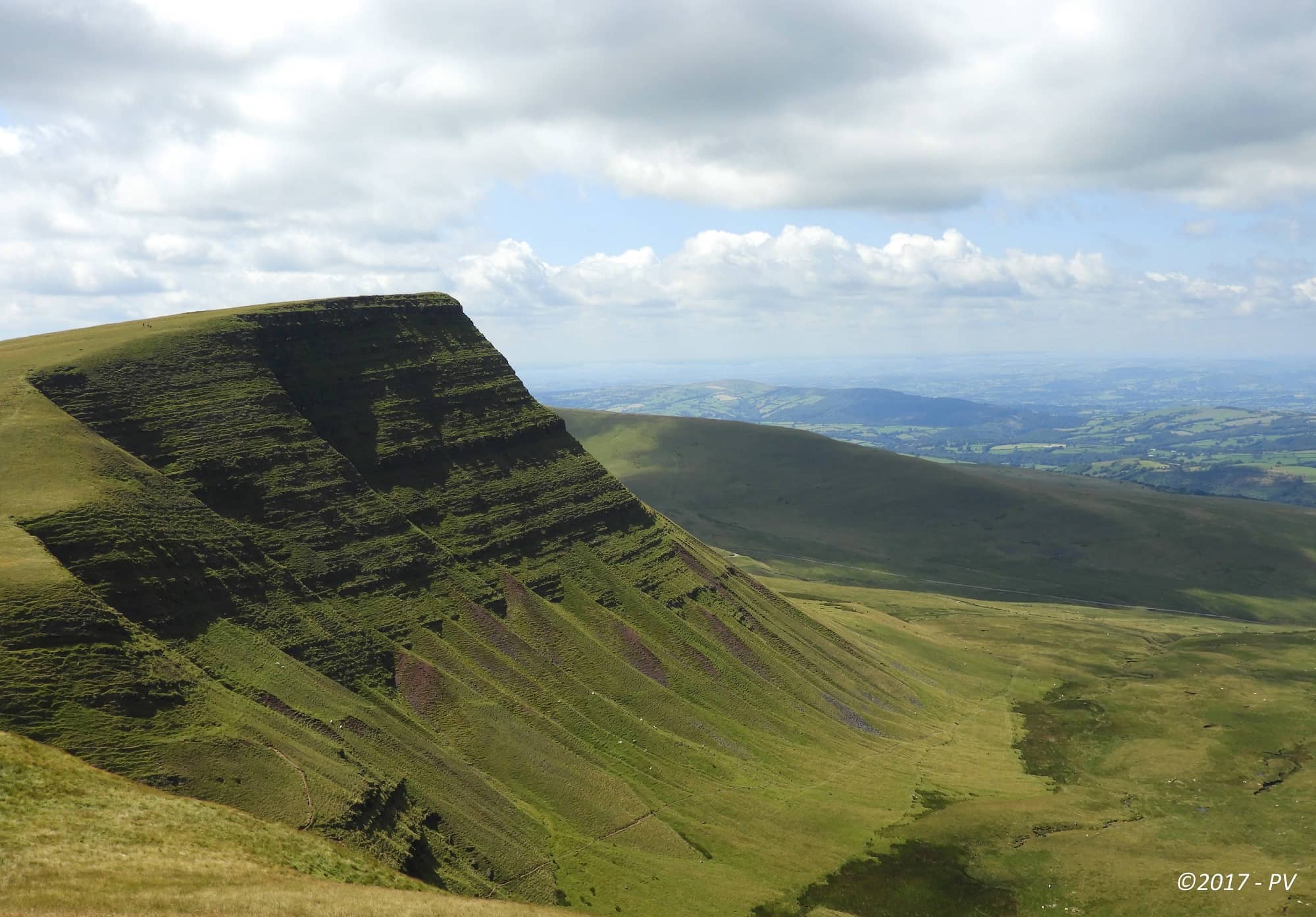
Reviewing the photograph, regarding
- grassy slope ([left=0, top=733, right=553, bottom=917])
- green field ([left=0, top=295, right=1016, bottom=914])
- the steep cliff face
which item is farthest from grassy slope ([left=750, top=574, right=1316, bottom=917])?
grassy slope ([left=0, top=733, right=553, bottom=917])

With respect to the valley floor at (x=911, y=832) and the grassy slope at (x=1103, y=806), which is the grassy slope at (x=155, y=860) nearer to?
the valley floor at (x=911, y=832)

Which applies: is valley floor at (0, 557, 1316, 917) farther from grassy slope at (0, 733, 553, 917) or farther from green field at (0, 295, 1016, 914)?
green field at (0, 295, 1016, 914)

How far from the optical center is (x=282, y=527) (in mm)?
110875

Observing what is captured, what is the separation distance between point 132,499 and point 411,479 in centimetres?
4882

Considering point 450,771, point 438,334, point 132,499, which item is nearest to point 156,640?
point 132,499

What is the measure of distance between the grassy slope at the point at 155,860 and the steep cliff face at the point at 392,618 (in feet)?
17.8

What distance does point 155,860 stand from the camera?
51.0m

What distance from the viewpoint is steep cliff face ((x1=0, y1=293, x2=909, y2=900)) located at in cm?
7200

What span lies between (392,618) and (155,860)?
61.2m

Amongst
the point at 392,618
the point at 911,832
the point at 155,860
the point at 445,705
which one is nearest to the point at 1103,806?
the point at 911,832

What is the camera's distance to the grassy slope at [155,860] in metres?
45.2

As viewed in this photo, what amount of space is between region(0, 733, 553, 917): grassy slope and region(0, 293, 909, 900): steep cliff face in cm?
542

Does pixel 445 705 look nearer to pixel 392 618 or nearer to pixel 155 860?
pixel 392 618

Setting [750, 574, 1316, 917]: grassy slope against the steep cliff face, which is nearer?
the steep cliff face
